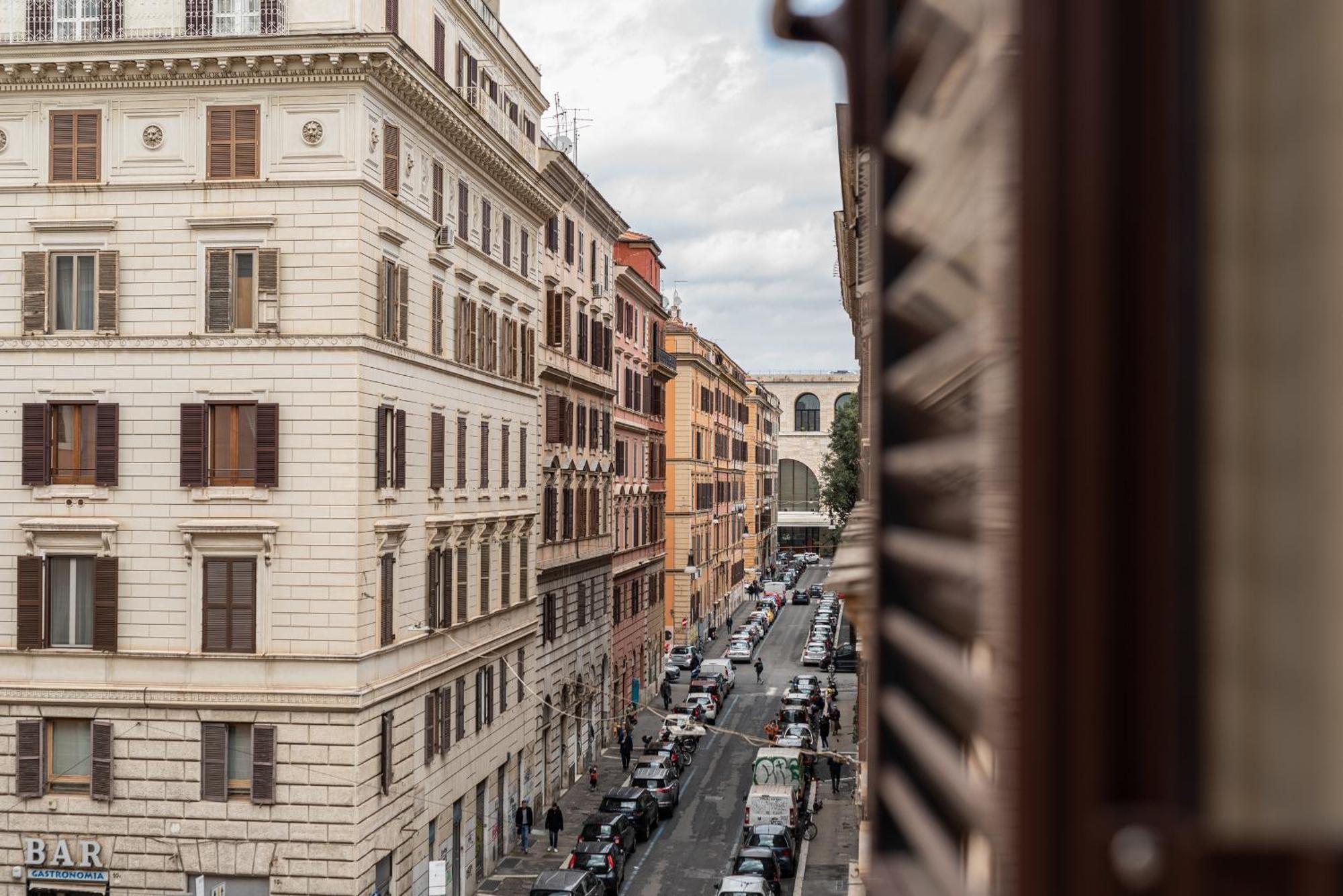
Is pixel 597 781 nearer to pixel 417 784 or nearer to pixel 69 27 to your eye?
pixel 417 784

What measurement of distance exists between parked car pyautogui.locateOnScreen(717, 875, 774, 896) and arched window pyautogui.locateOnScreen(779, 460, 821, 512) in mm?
124183

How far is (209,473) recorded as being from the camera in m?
26.7

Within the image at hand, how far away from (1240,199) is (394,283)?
2813 centimetres

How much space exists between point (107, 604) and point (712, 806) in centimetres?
2312

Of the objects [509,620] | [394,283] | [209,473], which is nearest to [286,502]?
[209,473]

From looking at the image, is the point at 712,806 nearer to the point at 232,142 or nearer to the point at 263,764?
the point at 263,764

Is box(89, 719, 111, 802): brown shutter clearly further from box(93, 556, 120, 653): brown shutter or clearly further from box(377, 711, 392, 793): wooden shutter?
box(377, 711, 392, 793): wooden shutter

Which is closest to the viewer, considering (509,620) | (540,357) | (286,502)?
(286,502)

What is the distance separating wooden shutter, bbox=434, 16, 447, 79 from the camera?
31.0 m

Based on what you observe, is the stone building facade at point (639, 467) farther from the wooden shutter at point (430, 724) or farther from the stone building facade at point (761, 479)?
the stone building facade at point (761, 479)

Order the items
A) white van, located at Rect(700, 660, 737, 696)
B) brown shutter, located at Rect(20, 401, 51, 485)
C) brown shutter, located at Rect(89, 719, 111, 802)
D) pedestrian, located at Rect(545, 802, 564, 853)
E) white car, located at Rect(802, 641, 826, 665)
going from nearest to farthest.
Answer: brown shutter, located at Rect(89, 719, 111, 802), brown shutter, located at Rect(20, 401, 51, 485), pedestrian, located at Rect(545, 802, 564, 853), white van, located at Rect(700, 660, 737, 696), white car, located at Rect(802, 641, 826, 665)

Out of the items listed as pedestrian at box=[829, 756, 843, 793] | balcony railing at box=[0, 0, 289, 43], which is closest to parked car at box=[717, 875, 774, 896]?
pedestrian at box=[829, 756, 843, 793]

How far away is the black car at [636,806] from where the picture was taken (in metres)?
38.5

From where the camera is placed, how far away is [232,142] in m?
26.9
